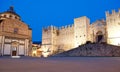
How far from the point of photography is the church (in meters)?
→ 22.3

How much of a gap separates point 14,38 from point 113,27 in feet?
71.5

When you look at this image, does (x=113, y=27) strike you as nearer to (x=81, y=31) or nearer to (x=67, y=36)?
(x=81, y=31)

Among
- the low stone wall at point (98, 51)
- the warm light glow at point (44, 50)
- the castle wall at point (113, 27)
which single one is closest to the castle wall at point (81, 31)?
the castle wall at point (113, 27)

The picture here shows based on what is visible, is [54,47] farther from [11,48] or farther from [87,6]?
[87,6]

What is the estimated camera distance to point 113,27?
30609mm

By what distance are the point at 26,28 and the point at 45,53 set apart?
60.7ft

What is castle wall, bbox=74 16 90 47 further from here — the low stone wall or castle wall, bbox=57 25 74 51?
the low stone wall

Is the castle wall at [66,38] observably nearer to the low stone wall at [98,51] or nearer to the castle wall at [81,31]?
the castle wall at [81,31]

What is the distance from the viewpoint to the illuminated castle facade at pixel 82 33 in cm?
3052

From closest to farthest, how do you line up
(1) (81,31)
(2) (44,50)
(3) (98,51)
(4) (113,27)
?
(3) (98,51)
(4) (113,27)
(1) (81,31)
(2) (44,50)

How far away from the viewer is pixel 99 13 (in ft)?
443

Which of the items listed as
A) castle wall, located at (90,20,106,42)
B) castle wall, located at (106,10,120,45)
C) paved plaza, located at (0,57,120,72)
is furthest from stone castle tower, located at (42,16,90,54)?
paved plaza, located at (0,57,120,72)

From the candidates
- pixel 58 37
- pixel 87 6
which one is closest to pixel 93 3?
pixel 87 6

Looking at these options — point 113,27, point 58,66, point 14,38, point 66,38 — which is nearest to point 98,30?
point 113,27
